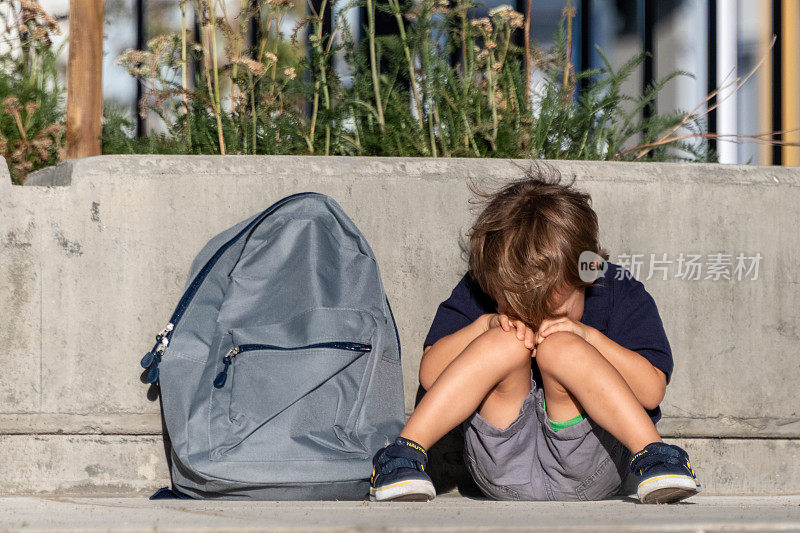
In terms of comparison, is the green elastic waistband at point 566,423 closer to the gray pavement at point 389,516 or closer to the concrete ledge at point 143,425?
the gray pavement at point 389,516

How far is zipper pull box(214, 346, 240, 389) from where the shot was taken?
1825 millimetres

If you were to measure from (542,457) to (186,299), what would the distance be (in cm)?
97

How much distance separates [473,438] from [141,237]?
3.50ft

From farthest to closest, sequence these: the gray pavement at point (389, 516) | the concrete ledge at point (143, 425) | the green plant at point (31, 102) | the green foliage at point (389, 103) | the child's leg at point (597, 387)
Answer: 1. the green plant at point (31, 102)
2. the green foliage at point (389, 103)
3. the concrete ledge at point (143, 425)
4. the child's leg at point (597, 387)
5. the gray pavement at point (389, 516)

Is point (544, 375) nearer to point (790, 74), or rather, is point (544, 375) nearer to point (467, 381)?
point (467, 381)

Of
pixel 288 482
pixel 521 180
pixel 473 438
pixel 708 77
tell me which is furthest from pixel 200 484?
pixel 708 77

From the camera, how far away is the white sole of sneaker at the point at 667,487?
1.57 metres

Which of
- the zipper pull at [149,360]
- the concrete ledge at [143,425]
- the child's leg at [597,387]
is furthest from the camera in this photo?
the concrete ledge at [143,425]

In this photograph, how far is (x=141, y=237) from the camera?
215 centimetres

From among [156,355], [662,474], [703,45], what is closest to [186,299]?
[156,355]

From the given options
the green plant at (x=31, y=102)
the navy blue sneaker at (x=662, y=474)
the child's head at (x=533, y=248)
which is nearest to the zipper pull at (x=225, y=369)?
the child's head at (x=533, y=248)

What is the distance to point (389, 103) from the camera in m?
2.58

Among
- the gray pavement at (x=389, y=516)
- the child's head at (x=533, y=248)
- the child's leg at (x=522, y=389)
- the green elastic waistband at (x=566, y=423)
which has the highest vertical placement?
the child's head at (x=533, y=248)

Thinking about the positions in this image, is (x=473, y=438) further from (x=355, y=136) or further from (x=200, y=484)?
(x=355, y=136)
